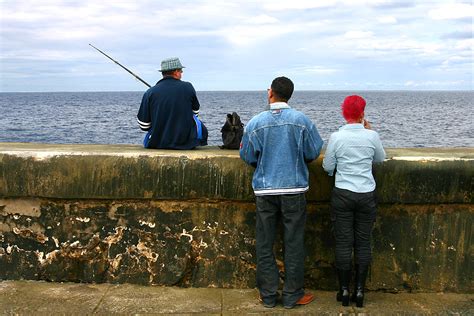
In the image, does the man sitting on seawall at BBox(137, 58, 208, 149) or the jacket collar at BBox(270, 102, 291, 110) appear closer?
the jacket collar at BBox(270, 102, 291, 110)

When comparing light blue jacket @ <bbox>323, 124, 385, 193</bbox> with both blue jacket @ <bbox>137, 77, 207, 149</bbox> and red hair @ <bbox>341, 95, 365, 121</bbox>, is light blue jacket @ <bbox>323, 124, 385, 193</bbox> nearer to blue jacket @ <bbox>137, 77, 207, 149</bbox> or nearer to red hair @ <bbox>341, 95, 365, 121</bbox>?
red hair @ <bbox>341, 95, 365, 121</bbox>

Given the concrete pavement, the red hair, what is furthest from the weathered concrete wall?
the red hair

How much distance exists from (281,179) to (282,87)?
638 mm

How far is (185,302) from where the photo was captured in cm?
411

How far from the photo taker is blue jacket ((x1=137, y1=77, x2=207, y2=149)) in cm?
499

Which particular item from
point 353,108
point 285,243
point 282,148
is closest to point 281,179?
point 282,148

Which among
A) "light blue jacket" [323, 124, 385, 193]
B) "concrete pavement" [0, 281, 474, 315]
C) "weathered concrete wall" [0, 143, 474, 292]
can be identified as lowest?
"concrete pavement" [0, 281, 474, 315]

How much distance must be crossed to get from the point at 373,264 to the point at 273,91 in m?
1.51

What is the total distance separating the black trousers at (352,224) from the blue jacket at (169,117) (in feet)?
5.12

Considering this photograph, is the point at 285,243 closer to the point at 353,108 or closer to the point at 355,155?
the point at 355,155

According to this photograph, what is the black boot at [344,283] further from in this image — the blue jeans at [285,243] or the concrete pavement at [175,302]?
the blue jeans at [285,243]

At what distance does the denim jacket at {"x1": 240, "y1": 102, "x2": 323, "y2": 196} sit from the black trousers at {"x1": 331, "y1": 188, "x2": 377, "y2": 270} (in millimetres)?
273

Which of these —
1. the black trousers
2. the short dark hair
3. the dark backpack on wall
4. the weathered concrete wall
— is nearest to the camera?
the black trousers

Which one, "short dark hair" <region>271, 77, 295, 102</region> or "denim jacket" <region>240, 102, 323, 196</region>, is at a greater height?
"short dark hair" <region>271, 77, 295, 102</region>
